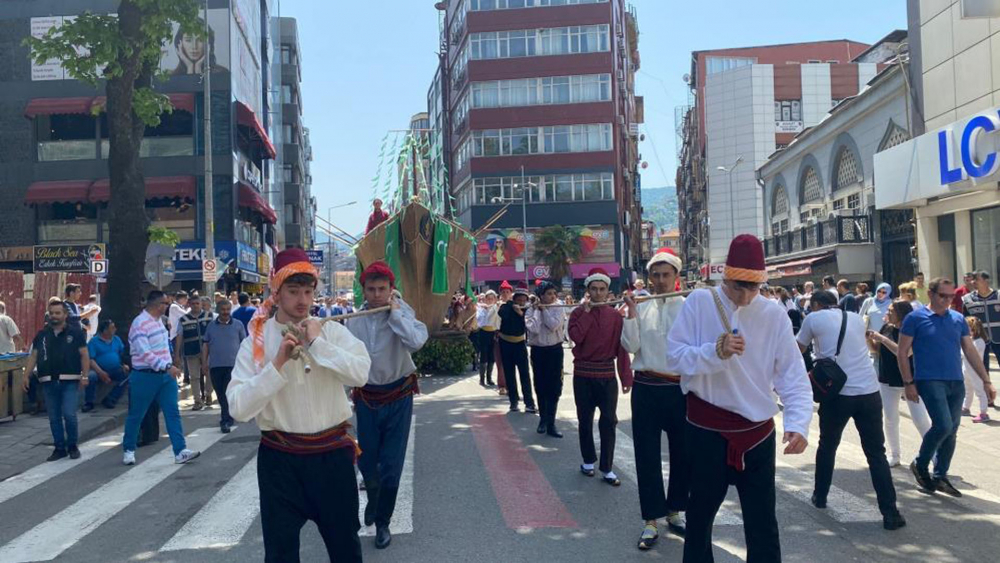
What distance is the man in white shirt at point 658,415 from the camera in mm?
5715

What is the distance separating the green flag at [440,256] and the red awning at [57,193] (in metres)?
21.6

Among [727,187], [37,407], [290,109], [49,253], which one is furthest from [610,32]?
[37,407]

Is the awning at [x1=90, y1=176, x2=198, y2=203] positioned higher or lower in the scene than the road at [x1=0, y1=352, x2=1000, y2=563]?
higher

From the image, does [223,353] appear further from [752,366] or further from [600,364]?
[752,366]

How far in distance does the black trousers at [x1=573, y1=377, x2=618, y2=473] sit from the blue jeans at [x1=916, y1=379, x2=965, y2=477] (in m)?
2.58

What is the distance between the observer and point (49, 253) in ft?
66.5

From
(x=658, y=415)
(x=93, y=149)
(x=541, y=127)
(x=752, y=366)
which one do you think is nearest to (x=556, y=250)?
(x=541, y=127)

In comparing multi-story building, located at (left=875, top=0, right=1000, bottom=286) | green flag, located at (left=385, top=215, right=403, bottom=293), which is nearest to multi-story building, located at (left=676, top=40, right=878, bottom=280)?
multi-story building, located at (left=875, top=0, right=1000, bottom=286)

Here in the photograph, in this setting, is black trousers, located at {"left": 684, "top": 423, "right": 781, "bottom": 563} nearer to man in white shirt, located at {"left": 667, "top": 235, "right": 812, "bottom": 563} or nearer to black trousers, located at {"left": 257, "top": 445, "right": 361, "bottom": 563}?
man in white shirt, located at {"left": 667, "top": 235, "right": 812, "bottom": 563}

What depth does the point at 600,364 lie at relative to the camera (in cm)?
727

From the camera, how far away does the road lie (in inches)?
217

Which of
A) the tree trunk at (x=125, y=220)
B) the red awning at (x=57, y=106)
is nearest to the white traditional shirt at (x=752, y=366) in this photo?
the tree trunk at (x=125, y=220)

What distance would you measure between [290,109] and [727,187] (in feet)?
98.0

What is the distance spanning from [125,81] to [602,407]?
36.0 ft
